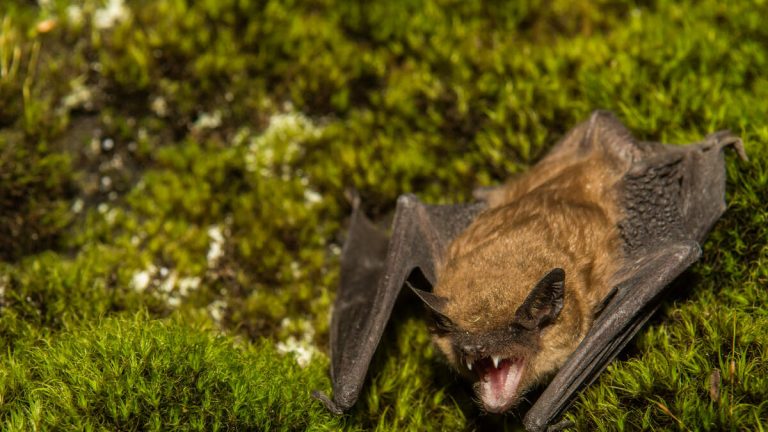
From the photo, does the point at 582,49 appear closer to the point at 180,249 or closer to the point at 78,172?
the point at 180,249

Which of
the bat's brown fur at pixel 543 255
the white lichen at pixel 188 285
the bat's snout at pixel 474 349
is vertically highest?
the bat's brown fur at pixel 543 255

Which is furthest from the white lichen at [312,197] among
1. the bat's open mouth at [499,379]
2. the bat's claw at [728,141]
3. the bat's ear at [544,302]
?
the bat's claw at [728,141]

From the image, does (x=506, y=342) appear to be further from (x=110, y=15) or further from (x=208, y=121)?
(x=110, y=15)

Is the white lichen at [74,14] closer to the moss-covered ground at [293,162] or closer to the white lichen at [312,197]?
the moss-covered ground at [293,162]

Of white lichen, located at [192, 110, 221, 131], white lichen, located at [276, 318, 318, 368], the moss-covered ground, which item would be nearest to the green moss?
the moss-covered ground

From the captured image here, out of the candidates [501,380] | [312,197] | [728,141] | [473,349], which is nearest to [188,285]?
[312,197]

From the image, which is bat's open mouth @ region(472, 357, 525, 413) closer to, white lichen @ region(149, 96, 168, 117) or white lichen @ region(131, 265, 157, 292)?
white lichen @ region(131, 265, 157, 292)

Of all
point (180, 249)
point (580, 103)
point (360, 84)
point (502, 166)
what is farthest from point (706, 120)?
point (180, 249)
